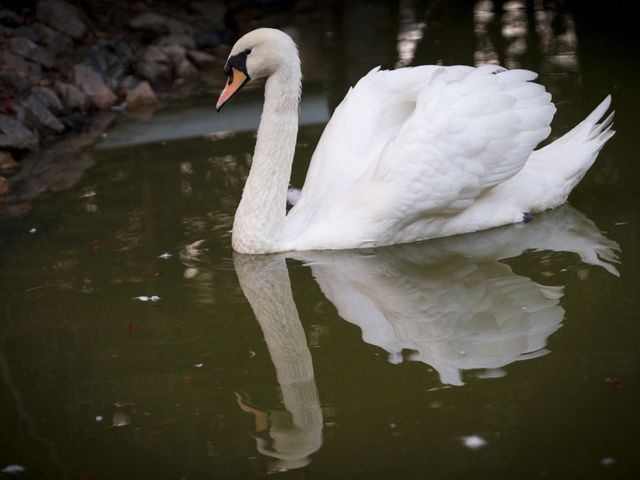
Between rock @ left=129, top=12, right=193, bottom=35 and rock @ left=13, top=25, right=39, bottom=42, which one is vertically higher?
rock @ left=13, top=25, right=39, bottom=42

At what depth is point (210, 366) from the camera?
5645 mm

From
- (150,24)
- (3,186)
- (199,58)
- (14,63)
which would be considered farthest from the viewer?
(150,24)

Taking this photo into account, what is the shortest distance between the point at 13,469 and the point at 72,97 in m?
7.05

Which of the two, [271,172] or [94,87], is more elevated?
[271,172]

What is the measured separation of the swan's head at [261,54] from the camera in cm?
697

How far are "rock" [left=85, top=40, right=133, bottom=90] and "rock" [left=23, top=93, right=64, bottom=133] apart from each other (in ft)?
4.54

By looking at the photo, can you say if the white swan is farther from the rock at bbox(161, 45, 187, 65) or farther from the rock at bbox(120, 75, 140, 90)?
the rock at bbox(161, 45, 187, 65)

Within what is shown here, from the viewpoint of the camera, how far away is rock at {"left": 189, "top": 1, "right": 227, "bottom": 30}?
14609mm

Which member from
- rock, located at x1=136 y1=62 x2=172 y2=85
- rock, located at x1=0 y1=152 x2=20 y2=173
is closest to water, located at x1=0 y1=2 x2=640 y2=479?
rock, located at x1=0 y1=152 x2=20 y2=173

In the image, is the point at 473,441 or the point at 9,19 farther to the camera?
the point at 9,19

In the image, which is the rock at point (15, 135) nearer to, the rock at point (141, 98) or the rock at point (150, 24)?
the rock at point (141, 98)

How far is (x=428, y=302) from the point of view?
622cm

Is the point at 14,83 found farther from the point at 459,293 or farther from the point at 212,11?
the point at 459,293

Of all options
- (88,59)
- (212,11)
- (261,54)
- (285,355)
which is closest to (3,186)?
(261,54)
